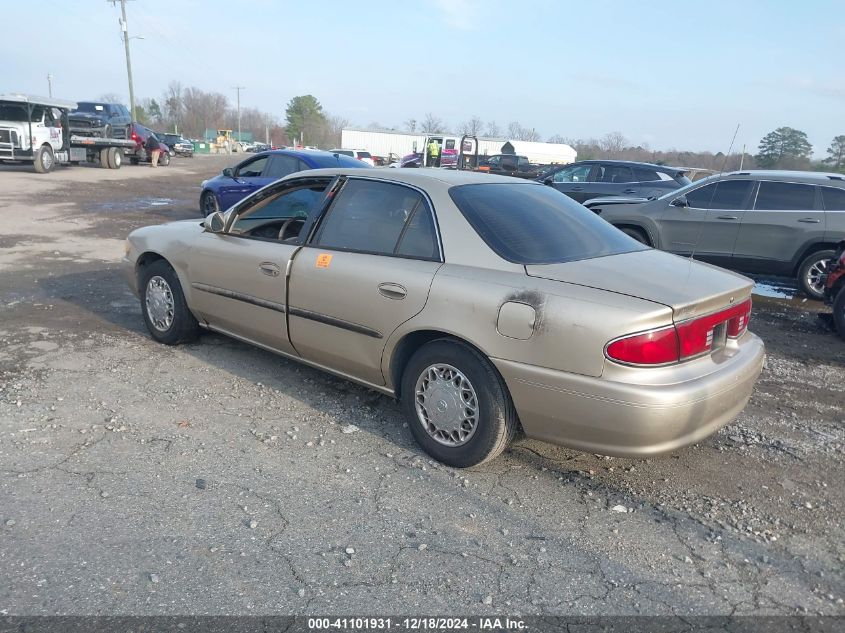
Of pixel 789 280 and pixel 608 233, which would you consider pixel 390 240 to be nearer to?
pixel 608 233

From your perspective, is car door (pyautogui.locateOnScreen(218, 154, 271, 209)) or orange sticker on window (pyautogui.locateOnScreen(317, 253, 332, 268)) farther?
car door (pyautogui.locateOnScreen(218, 154, 271, 209))

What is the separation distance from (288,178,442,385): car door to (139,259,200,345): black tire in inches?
55.3

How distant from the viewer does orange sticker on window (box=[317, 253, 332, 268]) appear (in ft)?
13.6

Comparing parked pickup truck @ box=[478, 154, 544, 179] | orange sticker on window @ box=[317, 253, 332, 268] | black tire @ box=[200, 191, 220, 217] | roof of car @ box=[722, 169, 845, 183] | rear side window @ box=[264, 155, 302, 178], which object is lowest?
black tire @ box=[200, 191, 220, 217]

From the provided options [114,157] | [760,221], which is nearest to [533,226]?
[760,221]

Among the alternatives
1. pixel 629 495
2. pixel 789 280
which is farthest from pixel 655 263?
pixel 789 280

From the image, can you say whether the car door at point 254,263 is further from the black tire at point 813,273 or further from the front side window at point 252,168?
the black tire at point 813,273

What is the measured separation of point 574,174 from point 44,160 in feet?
61.5

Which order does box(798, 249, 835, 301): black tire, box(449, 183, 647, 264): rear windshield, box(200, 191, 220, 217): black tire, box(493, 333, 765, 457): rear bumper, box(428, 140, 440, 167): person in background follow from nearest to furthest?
box(493, 333, 765, 457): rear bumper → box(449, 183, 647, 264): rear windshield → box(798, 249, 835, 301): black tire → box(200, 191, 220, 217): black tire → box(428, 140, 440, 167): person in background

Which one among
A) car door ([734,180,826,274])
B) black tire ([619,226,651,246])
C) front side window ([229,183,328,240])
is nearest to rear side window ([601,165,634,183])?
black tire ([619,226,651,246])

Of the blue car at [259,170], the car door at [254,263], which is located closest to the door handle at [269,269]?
the car door at [254,263]

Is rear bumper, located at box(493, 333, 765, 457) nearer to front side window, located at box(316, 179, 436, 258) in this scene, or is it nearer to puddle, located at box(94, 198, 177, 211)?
front side window, located at box(316, 179, 436, 258)

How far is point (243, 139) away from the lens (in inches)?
3979

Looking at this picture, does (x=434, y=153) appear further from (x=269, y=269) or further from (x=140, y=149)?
(x=269, y=269)
